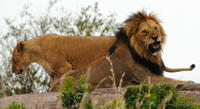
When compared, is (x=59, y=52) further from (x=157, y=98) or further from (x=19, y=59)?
(x=157, y=98)

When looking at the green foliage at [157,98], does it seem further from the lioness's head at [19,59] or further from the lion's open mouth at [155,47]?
the lioness's head at [19,59]

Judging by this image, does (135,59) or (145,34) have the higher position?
(145,34)

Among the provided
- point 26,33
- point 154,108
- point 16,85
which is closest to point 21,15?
point 26,33

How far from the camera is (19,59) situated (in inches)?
399

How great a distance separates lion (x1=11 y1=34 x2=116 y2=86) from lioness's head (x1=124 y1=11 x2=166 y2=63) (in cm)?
210

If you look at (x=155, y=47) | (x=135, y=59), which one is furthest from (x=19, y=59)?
(x=155, y=47)

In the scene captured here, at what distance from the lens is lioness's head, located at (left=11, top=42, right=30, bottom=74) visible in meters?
10.0

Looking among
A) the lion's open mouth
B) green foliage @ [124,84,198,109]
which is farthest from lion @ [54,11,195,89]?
green foliage @ [124,84,198,109]

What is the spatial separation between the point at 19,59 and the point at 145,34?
3.96 m

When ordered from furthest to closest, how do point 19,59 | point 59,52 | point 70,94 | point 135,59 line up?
point 19,59
point 59,52
point 135,59
point 70,94

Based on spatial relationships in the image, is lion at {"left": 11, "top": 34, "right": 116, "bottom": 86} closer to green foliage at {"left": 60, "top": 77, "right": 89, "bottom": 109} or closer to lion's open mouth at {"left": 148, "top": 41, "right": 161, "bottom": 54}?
lion's open mouth at {"left": 148, "top": 41, "right": 161, "bottom": 54}

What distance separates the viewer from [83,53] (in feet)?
32.1

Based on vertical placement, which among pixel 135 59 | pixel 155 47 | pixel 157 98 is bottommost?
pixel 157 98

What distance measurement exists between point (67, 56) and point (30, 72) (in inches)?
153
